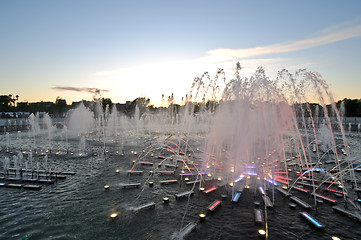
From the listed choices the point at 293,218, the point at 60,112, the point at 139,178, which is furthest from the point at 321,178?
the point at 60,112

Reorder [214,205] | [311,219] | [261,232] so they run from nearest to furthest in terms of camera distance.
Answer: [261,232] < [311,219] < [214,205]

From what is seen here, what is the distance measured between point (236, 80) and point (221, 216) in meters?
12.5

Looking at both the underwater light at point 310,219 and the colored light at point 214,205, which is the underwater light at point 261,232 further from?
the underwater light at point 310,219

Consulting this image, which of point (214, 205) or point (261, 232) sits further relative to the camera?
point (214, 205)

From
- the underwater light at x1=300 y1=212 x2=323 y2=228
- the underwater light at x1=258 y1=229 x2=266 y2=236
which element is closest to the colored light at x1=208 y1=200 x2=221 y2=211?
the underwater light at x1=258 y1=229 x2=266 y2=236

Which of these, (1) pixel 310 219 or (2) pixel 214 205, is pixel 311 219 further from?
(2) pixel 214 205

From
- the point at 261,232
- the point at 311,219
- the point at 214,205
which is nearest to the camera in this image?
the point at 261,232

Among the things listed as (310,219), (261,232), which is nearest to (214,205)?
(261,232)

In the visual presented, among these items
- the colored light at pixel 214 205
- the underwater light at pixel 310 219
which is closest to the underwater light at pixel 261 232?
the colored light at pixel 214 205

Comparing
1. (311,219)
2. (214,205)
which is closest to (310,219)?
(311,219)

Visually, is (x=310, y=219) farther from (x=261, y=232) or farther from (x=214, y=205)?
(x=214, y=205)

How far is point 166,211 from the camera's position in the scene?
10.3 meters

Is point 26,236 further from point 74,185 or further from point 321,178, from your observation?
point 321,178

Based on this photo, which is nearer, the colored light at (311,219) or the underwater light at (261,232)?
the underwater light at (261,232)
